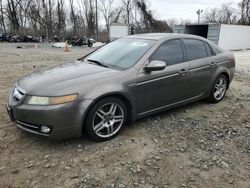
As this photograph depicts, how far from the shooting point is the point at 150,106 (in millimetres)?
4055

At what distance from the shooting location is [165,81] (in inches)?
162

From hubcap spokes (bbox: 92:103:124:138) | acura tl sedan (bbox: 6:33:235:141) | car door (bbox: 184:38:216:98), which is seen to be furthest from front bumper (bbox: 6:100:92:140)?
car door (bbox: 184:38:216:98)

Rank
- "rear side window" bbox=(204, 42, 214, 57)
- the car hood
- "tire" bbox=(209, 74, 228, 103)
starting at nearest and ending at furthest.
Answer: the car hood < "rear side window" bbox=(204, 42, 214, 57) < "tire" bbox=(209, 74, 228, 103)

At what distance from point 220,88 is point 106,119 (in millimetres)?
2917

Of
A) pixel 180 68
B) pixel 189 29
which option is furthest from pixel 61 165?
pixel 189 29

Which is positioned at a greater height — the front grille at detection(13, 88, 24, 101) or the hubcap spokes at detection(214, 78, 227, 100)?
the front grille at detection(13, 88, 24, 101)

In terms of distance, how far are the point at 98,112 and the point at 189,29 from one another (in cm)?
Result: 1906

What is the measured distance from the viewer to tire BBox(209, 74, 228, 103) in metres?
5.19

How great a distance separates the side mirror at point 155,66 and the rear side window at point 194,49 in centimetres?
91

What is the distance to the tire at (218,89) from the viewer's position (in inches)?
204

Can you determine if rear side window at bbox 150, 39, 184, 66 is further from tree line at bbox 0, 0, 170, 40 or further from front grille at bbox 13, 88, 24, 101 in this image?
tree line at bbox 0, 0, 170, 40

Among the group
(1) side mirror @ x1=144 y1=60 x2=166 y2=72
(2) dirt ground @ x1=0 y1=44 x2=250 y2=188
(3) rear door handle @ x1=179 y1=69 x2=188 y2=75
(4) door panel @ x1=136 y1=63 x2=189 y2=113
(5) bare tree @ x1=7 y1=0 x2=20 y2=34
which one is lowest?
(2) dirt ground @ x1=0 y1=44 x2=250 y2=188

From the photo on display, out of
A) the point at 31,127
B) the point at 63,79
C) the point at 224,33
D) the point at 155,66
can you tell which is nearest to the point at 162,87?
the point at 155,66

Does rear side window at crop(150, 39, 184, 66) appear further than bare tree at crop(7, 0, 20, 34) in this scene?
No
